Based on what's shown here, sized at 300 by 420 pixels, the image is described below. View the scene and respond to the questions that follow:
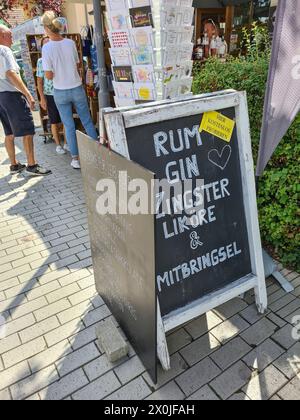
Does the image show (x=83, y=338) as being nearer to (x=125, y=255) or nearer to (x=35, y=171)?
(x=125, y=255)

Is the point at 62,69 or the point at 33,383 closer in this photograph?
the point at 33,383

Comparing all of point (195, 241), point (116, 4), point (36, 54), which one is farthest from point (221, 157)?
point (36, 54)

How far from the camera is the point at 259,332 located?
7.51ft

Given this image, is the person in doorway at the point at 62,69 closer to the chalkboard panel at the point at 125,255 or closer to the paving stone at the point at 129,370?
the chalkboard panel at the point at 125,255

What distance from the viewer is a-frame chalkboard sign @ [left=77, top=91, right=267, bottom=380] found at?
5.93 ft

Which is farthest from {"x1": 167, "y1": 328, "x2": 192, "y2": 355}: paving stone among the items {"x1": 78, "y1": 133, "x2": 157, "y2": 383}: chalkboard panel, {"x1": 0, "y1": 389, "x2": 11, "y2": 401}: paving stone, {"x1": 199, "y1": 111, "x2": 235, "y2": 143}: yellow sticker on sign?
{"x1": 199, "y1": 111, "x2": 235, "y2": 143}: yellow sticker on sign

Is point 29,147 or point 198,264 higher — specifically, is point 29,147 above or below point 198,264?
below

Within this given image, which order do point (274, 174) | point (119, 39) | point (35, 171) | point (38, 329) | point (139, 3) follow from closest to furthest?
point (38, 329)
point (274, 174)
point (139, 3)
point (119, 39)
point (35, 171)

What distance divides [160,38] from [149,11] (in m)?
0.27

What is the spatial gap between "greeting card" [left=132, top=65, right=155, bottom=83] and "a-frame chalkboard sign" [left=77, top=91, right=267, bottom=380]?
1.83m

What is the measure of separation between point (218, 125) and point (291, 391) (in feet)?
5.49

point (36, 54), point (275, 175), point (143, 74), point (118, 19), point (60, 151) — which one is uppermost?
point (118, 19)

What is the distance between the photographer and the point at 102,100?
14.6 ft

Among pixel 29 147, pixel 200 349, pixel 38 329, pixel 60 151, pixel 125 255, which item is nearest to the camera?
pixel 125 255
